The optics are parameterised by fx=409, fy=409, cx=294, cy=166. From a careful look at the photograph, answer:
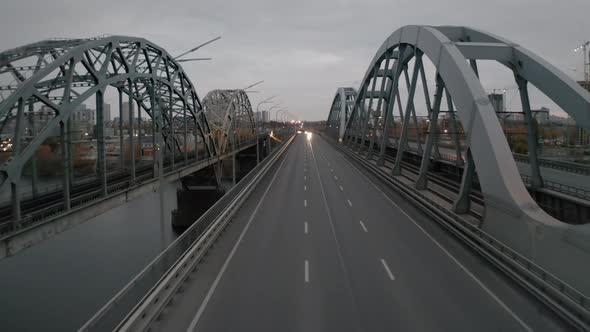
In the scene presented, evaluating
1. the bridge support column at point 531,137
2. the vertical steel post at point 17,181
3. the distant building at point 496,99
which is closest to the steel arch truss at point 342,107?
the distant building at point 496,99

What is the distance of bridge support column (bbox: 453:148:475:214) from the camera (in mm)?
15336

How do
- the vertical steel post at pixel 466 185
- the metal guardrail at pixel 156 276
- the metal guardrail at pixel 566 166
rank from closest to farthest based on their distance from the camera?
the metal guardrail at pixel 156 276 → the vertical steel post at pixel 466 185 → the metal guardrail at pixel 566 166

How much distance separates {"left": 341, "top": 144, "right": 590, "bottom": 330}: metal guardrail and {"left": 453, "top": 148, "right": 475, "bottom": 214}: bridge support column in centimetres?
51

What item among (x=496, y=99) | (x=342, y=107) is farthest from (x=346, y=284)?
(x=342, y=107)

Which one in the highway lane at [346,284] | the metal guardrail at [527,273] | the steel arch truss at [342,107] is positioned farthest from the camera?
the steel arch truss at [342,107]

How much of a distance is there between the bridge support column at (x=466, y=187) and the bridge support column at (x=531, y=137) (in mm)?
2131

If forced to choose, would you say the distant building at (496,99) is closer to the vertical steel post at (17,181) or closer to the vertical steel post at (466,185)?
the vertical steel post at (466,185)

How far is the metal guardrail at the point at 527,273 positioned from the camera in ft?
27.5

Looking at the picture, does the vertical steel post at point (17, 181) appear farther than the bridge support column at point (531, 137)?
No

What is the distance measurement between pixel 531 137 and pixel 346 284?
9.93 meters

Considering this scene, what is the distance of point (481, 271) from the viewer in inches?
463

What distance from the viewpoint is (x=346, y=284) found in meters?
10.8

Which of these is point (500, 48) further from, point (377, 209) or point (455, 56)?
point (377, 209)

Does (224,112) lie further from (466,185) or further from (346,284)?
(346,284)
